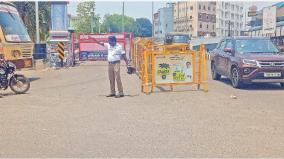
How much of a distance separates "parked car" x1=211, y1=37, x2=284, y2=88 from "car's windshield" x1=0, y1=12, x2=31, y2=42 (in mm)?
7172

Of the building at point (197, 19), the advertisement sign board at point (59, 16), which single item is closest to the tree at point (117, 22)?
the building at point (197, 19)

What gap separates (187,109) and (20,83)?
500 centimetres

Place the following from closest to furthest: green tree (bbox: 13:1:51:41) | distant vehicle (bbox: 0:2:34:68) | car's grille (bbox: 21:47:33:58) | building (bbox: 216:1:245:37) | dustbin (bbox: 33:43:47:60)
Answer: distant vehicle (bbox: 0:2:34:68) → car's grille (bbox: 21:47:33:58) → dustbin (bbox: 33:43:47:60) → green tree (bbox: 13:1:51:41) → building (bbox: 216:1:245:37)

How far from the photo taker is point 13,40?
455 inches

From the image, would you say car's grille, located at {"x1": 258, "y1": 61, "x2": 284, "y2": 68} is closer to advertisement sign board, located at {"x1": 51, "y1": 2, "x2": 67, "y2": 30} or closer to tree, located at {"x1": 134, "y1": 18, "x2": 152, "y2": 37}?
advertisement sign board, located at {"x1": 51, "y1": 2, "x2": 67, "y2": 30}

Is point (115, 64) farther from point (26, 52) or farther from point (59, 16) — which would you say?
point (59, 16)

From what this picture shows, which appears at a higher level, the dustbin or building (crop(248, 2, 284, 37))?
building (crop(248, 2, 284, 37))

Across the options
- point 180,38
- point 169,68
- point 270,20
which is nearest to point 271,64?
point 169,68

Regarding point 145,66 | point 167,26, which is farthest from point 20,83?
point 167,26

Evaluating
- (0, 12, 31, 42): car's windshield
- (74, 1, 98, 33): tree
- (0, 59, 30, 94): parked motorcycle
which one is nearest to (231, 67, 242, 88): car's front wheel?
(0, 59, 30, 94): parked motorcycle

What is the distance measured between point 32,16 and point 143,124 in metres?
24.7

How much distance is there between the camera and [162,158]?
429 centimetres

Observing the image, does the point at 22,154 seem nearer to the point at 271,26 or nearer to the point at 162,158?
the point at 162,158

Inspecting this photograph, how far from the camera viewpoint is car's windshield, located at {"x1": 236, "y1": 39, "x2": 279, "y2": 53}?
10.9 m
